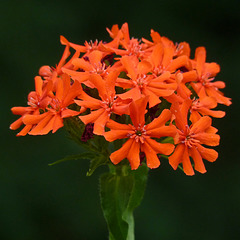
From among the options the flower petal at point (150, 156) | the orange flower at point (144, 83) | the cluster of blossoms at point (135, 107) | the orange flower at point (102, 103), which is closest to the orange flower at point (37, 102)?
the cluster of blossoms at point (135, 107)

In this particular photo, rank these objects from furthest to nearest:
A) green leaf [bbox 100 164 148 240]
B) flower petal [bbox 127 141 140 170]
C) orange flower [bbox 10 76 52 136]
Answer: green leaf [bbox 100 164 148 240] → orange flower [bbox 10 76 52 136] → flower petal [bbox 127 141 140 170]

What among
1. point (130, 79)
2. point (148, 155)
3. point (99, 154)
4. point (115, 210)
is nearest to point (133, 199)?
point (115, 210)

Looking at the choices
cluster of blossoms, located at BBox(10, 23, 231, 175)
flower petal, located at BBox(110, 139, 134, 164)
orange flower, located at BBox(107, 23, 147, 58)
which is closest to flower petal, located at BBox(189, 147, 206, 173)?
cluster of blossoms, located at BBox(10, 23, 231, 175)

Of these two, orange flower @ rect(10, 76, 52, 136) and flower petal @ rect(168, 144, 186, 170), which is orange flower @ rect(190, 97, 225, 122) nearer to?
flower petal @ rect(168, 144, 186, 170)

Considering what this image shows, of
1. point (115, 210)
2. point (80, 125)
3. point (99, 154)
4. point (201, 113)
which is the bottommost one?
point (115, 210)

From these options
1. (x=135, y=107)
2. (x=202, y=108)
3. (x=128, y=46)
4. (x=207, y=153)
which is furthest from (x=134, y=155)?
(x=128, y=46)

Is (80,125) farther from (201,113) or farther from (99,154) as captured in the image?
(201,113)
